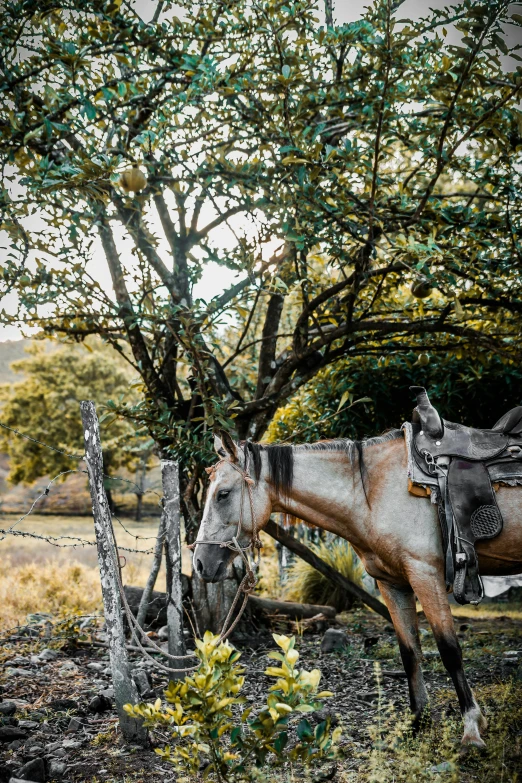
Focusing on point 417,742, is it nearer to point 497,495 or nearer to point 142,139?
point 497,495

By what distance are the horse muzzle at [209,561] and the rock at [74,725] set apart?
137 cm

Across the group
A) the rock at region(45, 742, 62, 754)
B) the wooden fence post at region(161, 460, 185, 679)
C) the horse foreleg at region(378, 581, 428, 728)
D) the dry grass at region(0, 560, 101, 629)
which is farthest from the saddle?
the dry grass at region(0, 560, 101, 629)

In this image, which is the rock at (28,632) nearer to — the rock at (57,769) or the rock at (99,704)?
the rock at (99,704)

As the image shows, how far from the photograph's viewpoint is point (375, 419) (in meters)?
6.30

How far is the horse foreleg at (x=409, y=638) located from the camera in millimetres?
3771

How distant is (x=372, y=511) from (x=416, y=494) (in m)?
0.29

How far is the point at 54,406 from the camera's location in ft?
80.2

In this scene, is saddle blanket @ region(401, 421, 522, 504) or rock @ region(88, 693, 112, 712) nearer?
saddle blanket @ region(401, 421, 522, 504)

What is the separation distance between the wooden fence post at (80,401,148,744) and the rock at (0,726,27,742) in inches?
24.4

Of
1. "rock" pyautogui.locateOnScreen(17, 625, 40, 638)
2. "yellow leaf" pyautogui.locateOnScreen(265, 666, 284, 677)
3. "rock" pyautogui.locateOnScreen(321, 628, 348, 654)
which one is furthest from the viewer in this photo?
"rock" pyautogui.locateOnScreen(17, 625, 40, 638)

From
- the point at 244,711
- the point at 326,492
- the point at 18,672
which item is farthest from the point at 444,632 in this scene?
the point at 18,672

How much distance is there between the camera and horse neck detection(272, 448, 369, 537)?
3754 mm

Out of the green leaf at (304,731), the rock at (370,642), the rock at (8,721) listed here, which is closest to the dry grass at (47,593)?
the rock at (8,721)

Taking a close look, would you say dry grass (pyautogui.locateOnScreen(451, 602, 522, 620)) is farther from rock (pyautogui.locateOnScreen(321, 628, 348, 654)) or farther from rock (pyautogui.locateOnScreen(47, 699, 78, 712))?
rock (pyautogui.locateOnScreen(47, 699, 78, 712))
